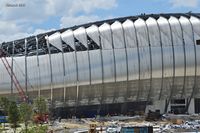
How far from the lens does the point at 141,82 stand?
13062 centimetres

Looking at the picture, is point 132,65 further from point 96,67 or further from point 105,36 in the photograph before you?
point 105,36

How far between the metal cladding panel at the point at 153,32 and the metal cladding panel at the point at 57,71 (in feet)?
71.7

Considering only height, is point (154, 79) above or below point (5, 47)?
below

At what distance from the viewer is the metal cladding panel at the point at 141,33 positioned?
131m

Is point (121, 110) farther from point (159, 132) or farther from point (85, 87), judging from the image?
point (159, 132)

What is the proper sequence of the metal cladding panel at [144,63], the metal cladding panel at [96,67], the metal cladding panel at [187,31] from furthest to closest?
1. the metal cladding panel at [187,31]
2. the metal cladding panel at [144,63]
3. the metal cladding panel at [96,67]

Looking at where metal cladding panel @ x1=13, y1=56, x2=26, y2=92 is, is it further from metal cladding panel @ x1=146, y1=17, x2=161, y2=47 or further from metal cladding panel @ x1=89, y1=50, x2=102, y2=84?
metal cladding panel @ x1=146, y1=17, x2=161, y2=47

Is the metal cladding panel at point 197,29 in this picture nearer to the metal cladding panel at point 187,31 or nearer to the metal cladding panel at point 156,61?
the metal cladding panel at point 187,31

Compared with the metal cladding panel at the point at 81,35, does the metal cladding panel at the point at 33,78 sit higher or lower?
lower

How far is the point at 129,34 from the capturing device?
132000 millimetres

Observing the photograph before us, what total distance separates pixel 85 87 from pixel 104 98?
5.36 metres

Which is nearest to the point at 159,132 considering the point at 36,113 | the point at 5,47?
the point at 36,113

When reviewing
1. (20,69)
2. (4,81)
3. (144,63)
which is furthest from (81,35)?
(4,81)

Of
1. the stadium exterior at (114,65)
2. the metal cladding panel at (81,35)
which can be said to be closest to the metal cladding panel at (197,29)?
the stadium exterior at (114,65)
